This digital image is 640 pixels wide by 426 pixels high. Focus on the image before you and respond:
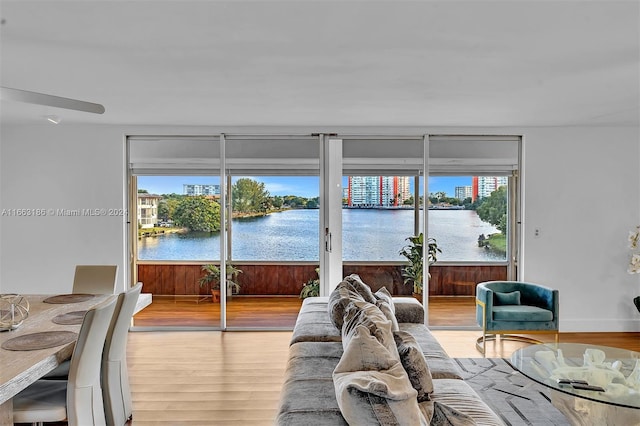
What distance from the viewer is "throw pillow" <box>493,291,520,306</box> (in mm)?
5160

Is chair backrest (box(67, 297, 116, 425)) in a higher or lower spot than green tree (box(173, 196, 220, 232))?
lower

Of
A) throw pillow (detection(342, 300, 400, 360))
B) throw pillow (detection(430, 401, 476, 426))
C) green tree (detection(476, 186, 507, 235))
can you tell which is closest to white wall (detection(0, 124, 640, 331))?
green tree (detection(476, 186, 507, 235))

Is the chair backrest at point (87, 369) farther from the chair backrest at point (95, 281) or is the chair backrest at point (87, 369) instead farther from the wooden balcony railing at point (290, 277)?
the wooden balcony railing at point (290, 277)

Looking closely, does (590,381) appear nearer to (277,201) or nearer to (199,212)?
(277,201)

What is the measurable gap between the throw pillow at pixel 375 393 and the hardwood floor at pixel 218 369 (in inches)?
58.7

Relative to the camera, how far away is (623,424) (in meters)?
2.95

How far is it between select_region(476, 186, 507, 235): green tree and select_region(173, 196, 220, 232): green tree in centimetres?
335

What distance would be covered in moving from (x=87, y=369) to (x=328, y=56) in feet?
7.81

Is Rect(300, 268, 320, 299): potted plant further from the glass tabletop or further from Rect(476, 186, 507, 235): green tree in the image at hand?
the glass tabletop

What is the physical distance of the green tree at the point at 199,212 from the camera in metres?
5.77

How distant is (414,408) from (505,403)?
85.3 inches

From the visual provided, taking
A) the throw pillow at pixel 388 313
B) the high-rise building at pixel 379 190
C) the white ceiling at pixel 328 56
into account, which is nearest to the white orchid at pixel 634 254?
the white ceiling at pixel 328 56

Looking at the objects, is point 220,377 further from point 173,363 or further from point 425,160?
point 425,160

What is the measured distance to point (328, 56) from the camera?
2947mm
